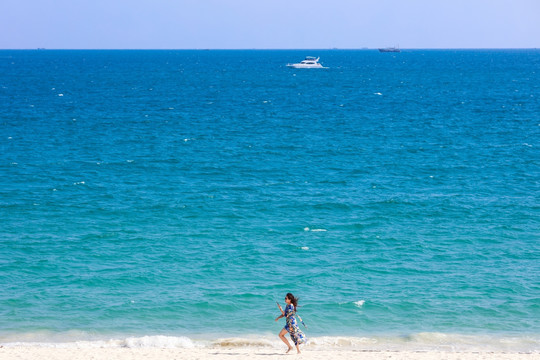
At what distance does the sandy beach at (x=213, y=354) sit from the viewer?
846 inches

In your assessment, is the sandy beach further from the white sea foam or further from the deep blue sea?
the deep blue sea

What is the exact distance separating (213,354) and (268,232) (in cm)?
1645

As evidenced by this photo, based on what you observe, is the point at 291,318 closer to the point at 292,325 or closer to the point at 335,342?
the point at 292,325

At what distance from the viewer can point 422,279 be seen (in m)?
31.3

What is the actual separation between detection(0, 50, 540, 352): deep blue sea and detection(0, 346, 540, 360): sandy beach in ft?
6.60

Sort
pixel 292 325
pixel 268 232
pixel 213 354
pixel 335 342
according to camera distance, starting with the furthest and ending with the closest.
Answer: pixel 268 232, pixel 335 342, pixel 213 354, pixel 292 325

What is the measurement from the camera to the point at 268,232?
38250mm

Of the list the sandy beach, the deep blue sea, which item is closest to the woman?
the sandy beach

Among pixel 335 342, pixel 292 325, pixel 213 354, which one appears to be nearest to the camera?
pixel 292 325

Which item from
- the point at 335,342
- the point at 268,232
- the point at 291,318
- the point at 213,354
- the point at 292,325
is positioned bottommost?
the point at 213,354

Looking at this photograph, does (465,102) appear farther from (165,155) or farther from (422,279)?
(422,279)

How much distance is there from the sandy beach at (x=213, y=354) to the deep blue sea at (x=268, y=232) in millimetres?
2012

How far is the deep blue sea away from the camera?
27094mm

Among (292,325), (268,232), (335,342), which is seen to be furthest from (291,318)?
(268,232)
